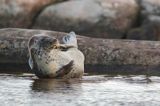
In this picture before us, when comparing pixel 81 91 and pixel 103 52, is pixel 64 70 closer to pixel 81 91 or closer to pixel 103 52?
pixel 81 91

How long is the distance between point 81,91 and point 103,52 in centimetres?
501

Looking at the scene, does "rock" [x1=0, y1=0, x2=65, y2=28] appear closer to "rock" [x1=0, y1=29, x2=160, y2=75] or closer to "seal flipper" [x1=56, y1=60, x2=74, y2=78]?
"rock" [x1=0, y1=29, x2=160, y2=75]

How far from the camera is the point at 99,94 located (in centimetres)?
1044

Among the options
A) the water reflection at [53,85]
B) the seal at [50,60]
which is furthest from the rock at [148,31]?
the water reflection at [53,85]

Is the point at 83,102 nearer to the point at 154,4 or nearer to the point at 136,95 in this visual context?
the point at 136,95

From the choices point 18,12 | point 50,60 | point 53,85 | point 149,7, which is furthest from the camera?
point 149,7

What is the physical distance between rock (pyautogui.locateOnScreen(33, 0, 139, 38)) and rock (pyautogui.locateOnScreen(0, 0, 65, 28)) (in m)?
0.57

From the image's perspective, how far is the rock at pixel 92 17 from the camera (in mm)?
21203

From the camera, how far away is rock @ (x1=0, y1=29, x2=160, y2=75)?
15.4m

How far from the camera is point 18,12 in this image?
2178 cm

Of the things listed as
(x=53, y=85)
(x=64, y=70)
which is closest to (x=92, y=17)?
(x=64, y=70)

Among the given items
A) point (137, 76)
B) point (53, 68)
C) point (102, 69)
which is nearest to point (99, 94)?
point (53, 68)

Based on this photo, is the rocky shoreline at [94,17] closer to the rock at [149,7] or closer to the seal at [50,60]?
the rock at [149,7]

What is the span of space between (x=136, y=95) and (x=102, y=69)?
4.36 metres
